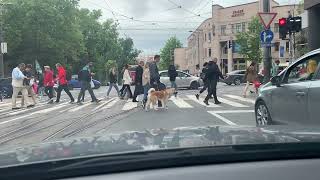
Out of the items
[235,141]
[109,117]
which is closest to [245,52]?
[109,117]

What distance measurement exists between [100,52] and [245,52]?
29292 millimetres

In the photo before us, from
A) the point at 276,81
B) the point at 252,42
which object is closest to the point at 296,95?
the point at 276,81

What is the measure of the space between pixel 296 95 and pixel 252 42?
5986 cm

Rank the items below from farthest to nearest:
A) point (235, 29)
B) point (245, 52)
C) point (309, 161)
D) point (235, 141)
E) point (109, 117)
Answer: point (235, 29)
point (245, 52)
point (109, 117)
point (235, 141)
point (309, 161)

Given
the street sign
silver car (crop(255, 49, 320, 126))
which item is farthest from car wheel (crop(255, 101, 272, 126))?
the street sign

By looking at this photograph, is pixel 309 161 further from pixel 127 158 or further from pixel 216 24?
pixel 216 24

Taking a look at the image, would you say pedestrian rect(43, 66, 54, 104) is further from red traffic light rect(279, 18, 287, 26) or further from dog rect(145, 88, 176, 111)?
red traffic light rect(279, 18, 287, 26)

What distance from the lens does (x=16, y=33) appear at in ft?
177

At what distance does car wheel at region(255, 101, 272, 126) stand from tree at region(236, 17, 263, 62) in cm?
5598

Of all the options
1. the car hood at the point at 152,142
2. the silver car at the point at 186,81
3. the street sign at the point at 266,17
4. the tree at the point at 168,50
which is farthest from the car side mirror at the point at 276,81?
the tree at the point at 168,50

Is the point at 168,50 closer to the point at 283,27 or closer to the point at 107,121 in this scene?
the point at 283,27

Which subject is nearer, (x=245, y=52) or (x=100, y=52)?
(x=245, y=52)

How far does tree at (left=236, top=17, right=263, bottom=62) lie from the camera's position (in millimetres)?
66000

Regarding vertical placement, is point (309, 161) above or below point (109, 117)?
above
